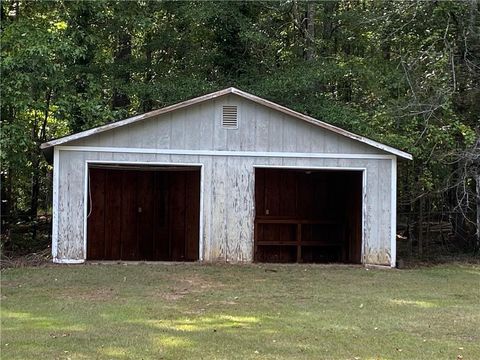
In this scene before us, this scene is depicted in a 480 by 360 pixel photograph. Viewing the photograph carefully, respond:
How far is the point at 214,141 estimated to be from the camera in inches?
454

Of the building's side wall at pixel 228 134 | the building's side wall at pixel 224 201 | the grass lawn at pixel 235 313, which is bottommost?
the grass lawn at pixel 235 313

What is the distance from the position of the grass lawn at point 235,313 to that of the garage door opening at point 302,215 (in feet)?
11.5

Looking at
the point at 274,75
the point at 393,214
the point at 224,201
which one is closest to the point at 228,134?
the point at 224,201

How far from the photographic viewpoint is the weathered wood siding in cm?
1127

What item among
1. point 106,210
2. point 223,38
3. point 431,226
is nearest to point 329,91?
point 223,38

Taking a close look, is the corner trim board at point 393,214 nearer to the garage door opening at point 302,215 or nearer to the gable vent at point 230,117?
the garage door opening at point 302,215

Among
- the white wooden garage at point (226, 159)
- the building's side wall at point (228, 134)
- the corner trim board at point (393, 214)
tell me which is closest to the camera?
the white wooden garage at point (226, 159)

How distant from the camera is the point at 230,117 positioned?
11602 mm

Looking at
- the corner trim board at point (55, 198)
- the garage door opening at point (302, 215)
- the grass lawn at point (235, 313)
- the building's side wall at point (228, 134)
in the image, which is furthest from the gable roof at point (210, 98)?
the garage door opening at point (302, 215)

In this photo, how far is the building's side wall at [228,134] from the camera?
11383mm

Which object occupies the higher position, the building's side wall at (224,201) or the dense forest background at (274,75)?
the dense forest background at (274,75)

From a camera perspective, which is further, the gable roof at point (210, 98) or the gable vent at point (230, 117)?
the gable vent at point (230, 117)

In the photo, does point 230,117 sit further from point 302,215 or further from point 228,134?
point 302,215

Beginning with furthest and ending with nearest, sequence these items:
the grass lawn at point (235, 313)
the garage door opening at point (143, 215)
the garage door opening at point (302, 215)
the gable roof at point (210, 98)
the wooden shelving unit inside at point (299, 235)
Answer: the garage door opening at point (302, 215) < the wooden shelving unit inside at point (299, 235) < the garage door opening at point (143, 215) < the gable roof at point (210, 98) < the grass lawn at point (235, 313)
